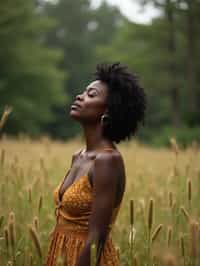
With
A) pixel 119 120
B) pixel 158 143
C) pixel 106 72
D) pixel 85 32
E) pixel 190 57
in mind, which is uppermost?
pixel 85 32

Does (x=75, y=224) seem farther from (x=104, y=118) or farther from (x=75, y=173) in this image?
(x=104, y=118)

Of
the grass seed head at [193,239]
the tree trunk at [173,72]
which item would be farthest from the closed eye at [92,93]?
the tree trunk at [173,72]

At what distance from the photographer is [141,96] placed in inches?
91.1

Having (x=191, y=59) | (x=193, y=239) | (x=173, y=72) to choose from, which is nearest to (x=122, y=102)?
(x=193, y=239)

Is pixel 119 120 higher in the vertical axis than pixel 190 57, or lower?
lower

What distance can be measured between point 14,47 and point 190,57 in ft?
23.4

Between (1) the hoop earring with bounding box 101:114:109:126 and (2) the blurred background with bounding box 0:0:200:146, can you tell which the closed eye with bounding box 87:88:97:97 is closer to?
(1) the hoop earring with bounding box 101:114:109:126

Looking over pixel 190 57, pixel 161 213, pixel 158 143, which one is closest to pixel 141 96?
pixel 161 213

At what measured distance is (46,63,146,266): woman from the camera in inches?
82.0

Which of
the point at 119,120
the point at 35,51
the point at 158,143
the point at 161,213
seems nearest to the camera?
the point at 119,120

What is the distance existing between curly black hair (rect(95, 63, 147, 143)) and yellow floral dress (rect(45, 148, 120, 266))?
0.83 ft

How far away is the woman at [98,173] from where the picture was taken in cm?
208

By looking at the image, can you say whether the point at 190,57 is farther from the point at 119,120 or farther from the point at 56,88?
the point at 119,120

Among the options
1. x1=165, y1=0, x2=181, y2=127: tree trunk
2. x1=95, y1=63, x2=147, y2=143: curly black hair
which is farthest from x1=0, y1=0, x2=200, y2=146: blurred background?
x1=95, y1=63, x2=147, y2=143: curly black hair
